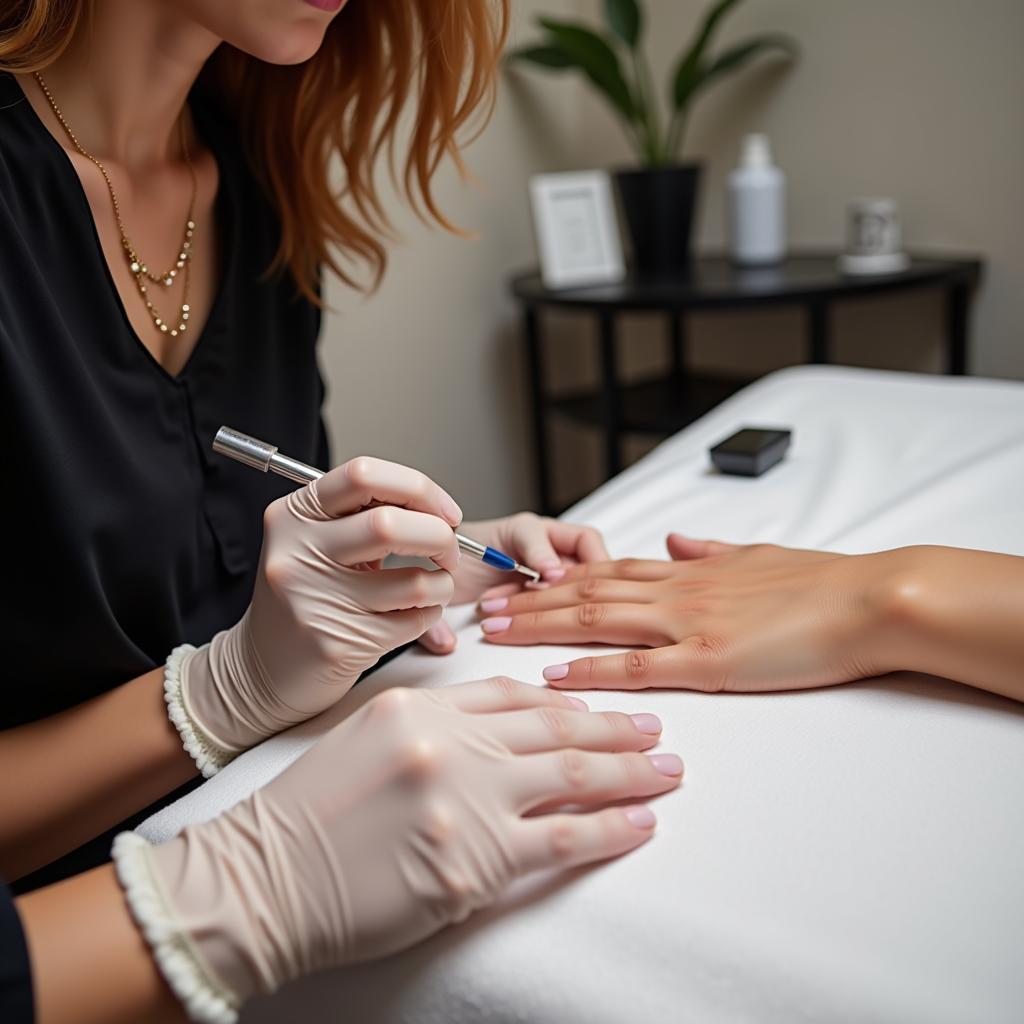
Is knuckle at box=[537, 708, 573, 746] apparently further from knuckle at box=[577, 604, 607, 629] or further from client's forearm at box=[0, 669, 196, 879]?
client's forearm at box=[0, 669, 196, 879]

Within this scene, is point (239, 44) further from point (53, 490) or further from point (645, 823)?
point (645, 823)

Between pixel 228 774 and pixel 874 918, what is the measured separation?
41 cm

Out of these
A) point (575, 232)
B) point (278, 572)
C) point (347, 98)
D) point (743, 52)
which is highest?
point (743, 52)

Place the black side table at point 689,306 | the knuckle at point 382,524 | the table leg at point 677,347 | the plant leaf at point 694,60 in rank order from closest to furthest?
1. the knuckle at point 382,524
2. the black side table at point 689,306
3. the plant leaf at point 694,60
4. the table leg at point 677,347

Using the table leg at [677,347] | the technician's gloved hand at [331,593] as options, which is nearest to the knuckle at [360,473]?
the technician's gloved hand at [331,593]

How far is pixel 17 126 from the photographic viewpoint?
2.80 ft

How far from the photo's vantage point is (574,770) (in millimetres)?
586

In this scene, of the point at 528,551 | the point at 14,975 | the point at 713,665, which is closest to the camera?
the point at 14,975

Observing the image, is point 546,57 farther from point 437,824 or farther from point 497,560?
point 437,824

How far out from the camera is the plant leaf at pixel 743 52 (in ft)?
6.55

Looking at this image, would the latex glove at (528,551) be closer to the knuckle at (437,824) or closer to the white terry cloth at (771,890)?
the white terry cloth at (771,890)

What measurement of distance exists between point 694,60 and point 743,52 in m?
0.09

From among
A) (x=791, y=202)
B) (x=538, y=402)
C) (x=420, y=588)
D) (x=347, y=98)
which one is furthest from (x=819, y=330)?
(x=420, y=588)

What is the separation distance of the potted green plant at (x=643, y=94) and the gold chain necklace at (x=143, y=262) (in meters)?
1.17
